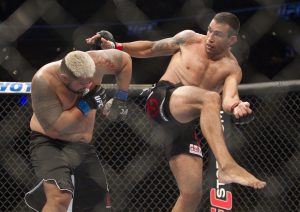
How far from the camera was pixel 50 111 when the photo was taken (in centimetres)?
282

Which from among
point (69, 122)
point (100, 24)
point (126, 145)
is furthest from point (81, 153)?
point (100, 24)

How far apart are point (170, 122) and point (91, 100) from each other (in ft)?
1.61

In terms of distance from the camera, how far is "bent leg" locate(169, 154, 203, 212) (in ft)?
10.1

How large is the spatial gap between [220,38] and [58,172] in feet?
3.61

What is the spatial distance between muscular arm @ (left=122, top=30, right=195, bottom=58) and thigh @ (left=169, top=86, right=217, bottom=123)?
1.22 feet

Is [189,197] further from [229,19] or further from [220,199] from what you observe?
[229,19]

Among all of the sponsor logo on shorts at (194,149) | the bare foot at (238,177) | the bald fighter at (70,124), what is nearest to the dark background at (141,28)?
the sponsor logo on shorts at (194,149)

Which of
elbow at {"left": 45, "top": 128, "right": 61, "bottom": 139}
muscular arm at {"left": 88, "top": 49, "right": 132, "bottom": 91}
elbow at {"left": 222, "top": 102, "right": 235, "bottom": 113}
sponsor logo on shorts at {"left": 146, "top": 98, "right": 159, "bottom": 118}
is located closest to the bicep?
muscular arm at {"left": 88, "top": 49, "right": 132, "bottom": 91}

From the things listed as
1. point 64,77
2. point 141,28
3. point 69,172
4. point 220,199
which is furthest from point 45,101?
point 141,28

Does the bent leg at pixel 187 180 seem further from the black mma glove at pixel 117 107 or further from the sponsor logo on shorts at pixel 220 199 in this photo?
the black mma glove at pixel 117 107

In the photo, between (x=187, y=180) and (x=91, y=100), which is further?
(x=187, y=180)

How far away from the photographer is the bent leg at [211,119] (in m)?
2.35

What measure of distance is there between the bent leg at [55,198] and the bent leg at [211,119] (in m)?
0.68

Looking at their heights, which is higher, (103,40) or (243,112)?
(103,40)
